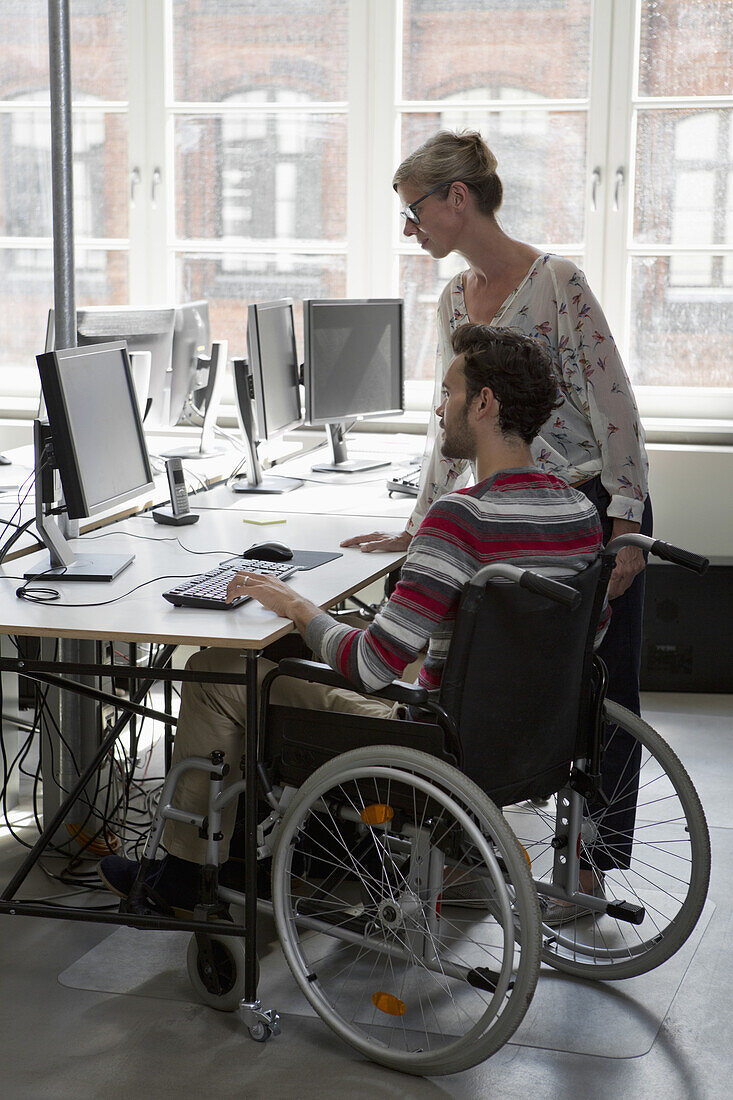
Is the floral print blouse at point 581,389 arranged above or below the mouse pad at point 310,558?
above

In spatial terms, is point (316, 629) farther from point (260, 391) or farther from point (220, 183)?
point (220, 183)

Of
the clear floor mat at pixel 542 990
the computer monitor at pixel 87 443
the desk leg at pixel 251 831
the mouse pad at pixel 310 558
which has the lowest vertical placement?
the clear floor mat at pixel 542 990

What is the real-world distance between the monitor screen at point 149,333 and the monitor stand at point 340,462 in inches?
21.5

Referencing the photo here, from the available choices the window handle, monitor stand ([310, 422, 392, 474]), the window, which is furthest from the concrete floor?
the window handle

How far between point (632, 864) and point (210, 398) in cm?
218

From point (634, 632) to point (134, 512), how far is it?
1464 millimetres

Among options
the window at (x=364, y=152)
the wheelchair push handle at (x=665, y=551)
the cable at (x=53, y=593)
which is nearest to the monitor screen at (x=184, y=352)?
the window at (x=364, y=152)

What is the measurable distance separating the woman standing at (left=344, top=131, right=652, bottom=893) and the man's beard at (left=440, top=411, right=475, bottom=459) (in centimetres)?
40

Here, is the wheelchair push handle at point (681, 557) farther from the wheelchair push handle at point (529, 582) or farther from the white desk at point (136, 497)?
the white desk at point (136, 497)

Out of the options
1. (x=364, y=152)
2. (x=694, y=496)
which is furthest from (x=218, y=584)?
(x=364, y=152)

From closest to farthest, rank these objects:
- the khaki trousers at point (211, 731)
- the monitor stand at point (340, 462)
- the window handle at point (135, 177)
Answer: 1. the khaki trousers at point (211, 731)
2. the monitor stand at point (340, 462)
3. the window handle at point (135, 177)

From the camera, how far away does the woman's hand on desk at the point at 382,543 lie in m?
2.86

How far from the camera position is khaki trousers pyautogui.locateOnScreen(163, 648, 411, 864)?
2297 millimetres

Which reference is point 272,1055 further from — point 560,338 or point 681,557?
point 560,338
